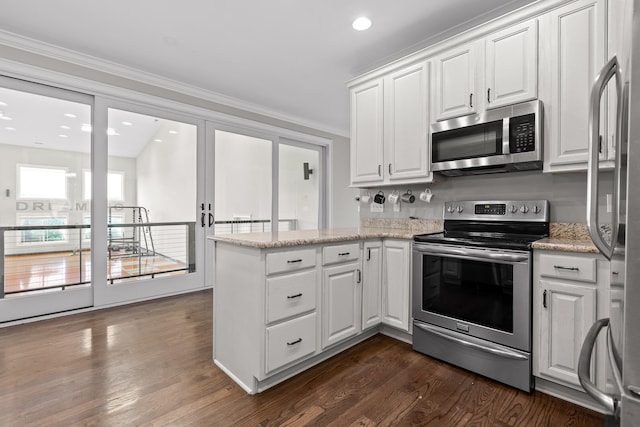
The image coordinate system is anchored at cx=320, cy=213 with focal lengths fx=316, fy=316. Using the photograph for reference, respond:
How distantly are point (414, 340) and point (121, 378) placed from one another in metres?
1.97

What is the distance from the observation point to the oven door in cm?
183

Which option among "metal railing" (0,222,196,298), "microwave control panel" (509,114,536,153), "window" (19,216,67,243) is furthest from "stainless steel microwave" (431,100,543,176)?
"window" (19,216,67,243)

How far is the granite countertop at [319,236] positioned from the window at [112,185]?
193cm

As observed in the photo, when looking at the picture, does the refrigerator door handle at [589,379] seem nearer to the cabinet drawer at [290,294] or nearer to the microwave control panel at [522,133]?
the cabinet drawer at [290,294]

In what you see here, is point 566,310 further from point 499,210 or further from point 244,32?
point 244,32

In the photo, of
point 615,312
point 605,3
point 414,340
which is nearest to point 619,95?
point 615,312

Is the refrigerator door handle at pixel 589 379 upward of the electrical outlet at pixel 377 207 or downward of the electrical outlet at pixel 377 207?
downward

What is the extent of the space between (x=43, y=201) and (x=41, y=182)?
179 mm

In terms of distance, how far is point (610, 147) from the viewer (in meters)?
1.75

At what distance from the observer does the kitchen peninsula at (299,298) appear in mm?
1810

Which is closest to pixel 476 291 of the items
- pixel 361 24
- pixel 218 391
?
pixel 218 391

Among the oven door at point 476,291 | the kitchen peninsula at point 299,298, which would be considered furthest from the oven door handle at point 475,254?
the kitchen peninsula at point 299,298

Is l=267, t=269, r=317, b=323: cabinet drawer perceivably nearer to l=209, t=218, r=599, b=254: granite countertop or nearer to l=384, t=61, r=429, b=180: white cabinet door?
l=209, t=218, r=599, b=254: granite countertop

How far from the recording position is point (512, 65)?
216 centimetres
